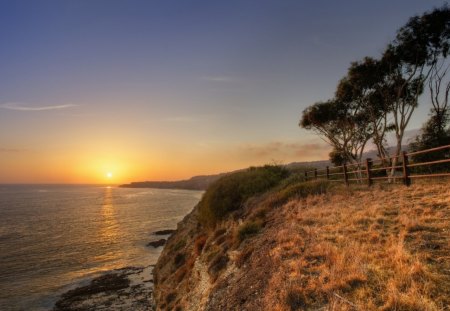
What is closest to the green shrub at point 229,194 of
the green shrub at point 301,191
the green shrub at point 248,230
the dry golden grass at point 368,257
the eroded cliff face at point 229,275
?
the eroded cliff face at point 229,275

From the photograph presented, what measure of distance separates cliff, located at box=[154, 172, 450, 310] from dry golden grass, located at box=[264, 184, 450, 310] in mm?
19

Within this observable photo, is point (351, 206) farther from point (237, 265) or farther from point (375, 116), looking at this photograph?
point (375, 116)

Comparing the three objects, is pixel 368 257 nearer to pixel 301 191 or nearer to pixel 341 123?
pixel 301 191

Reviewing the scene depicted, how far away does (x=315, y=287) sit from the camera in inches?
258

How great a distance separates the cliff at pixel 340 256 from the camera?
5.77 meters

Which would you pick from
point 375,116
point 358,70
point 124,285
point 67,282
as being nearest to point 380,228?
point 358,70

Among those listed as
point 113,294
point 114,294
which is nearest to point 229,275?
point 114,294

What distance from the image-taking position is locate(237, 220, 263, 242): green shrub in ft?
45.7

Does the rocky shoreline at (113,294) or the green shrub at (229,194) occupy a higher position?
the green shrub at (229,194)

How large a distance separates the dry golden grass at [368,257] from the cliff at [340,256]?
19mm

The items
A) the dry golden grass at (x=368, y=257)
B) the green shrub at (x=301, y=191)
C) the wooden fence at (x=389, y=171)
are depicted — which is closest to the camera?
the dry golden grass at (x=368, y=257)

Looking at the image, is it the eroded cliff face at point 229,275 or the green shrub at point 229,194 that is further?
the green shrub at point 229,194

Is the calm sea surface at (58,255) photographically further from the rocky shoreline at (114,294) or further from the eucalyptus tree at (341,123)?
the eucalyptus tree at (341,123)

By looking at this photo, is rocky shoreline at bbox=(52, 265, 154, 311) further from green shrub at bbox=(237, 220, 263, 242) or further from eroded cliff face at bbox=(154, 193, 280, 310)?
green shrub at bbox=(237, 220, 263, 242)
